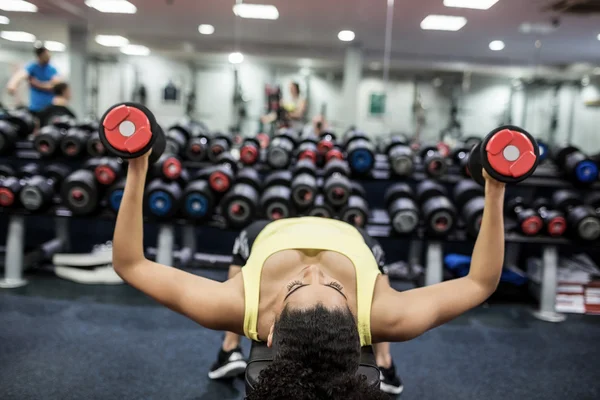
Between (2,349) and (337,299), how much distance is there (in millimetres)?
1621

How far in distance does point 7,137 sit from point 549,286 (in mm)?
3291

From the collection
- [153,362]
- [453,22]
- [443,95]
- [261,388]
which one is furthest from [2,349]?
[443,95]

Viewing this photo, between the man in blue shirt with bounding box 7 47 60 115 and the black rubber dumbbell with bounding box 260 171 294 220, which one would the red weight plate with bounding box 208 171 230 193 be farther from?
the man in blue shirt with bounding box 7 47 60 115

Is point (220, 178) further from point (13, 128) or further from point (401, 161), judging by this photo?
point (13, 128)

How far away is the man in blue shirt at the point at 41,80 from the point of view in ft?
12.8

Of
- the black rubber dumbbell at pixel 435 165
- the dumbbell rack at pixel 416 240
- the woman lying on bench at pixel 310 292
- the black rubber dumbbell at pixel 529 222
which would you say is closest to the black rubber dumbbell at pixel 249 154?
the dumbbell rack at pixel 416 240

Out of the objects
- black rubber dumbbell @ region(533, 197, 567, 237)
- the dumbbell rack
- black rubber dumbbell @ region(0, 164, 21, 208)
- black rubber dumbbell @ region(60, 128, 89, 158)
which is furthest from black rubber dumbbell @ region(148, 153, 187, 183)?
black rubber dumbbell @ region(533, 197, 567, 237)

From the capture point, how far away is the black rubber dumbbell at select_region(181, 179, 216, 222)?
2855 mm

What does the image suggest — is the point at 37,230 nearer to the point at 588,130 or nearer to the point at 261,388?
the point at 261,388

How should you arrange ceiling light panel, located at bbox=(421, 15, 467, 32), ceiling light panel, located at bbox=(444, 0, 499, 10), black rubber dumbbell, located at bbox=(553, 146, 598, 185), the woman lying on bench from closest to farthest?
the woman lying on bench → black rubber dumbbell, located at bbox=(553, 146, 598, 185) → ceiling light panel, located at bbox=(444, 0, 499, 10) → ceiling light panel, located at bbox=(421, 15, 467, 32)

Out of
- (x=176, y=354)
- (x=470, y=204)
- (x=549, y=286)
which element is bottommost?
(x=176, y=354)

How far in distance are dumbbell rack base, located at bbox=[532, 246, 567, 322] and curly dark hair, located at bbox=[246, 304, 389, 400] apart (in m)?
2.18

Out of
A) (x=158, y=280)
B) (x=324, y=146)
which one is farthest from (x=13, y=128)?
(x=158, y=280)

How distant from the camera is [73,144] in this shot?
3.03 metres
